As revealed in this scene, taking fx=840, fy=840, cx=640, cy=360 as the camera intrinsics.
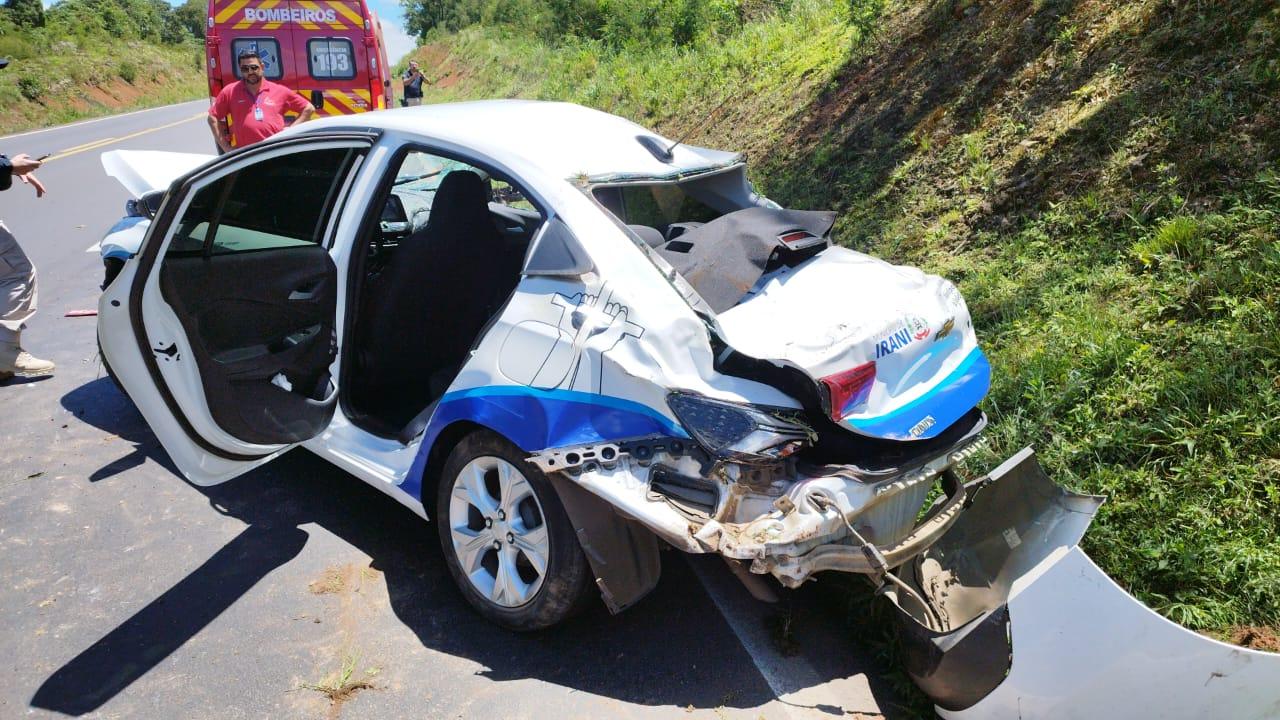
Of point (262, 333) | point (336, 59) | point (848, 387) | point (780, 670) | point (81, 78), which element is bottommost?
point (81, 78)

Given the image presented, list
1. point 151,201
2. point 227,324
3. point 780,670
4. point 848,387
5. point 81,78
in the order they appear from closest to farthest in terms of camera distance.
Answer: point 848,387
point 780,670
point 227,324
point 151,201
point 81,78

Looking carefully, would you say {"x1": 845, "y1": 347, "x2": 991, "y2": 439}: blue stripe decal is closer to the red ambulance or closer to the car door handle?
the car door handle

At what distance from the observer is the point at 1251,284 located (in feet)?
12.2

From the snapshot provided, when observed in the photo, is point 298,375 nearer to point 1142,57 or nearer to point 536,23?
point 1142,57

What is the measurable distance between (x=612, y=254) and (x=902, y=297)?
105 centimetres

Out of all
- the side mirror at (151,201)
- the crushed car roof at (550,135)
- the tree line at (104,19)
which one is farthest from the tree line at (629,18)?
the tree line at (104,19)

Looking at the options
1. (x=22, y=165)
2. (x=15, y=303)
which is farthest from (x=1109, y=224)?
(x=15, y=303)

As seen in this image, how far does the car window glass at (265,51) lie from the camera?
10711mm

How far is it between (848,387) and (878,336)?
9.8 inches

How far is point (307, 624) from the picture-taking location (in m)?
3.19

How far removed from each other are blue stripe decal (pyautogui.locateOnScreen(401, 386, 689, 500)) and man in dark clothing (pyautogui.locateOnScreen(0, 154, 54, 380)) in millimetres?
3933

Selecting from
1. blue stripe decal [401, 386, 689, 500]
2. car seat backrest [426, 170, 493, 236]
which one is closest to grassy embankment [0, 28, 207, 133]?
car seat backrest [426, 170, 493, 236]

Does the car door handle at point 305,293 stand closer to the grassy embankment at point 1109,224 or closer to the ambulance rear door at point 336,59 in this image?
the grassy embankment at point 1109,224

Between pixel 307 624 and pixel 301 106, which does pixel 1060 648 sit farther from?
pixel 301 106
